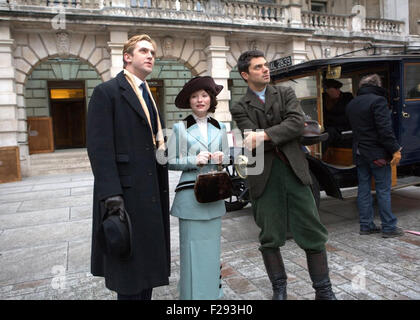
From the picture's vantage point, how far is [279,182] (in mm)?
2855

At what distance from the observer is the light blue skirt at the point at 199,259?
2.59 metres

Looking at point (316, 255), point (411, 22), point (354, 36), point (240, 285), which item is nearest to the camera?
point (316, 255)

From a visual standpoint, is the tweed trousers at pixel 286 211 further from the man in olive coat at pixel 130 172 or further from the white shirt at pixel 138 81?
the white shirt at pixel 138 81

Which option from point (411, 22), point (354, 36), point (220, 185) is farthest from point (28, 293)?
point (411, 22)

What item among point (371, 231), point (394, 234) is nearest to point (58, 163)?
point (371, 231)

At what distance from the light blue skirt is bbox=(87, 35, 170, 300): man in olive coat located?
0.78ft

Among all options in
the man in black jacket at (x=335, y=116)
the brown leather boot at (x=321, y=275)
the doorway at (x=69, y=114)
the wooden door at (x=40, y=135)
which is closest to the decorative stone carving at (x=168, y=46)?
the wooden door at (x=40, y=135)

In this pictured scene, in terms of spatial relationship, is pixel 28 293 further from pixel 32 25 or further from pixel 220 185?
pixel 32 25

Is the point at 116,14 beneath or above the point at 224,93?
above

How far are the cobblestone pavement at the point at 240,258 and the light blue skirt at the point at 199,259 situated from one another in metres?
0.58

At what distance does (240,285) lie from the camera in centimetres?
331

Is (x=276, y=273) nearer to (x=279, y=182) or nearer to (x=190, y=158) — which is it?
(x=279, y=182)

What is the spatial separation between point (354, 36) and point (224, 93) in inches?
292

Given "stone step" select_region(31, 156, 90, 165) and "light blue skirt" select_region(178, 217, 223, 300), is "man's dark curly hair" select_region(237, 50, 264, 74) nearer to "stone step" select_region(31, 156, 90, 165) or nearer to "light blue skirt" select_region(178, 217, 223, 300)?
"light blue skirt" select_region(178, 217, 223, 300)
